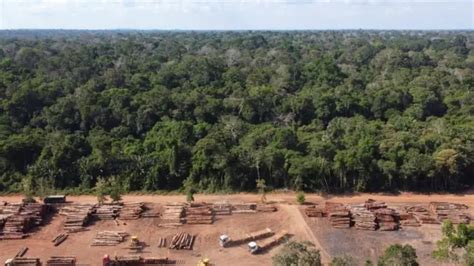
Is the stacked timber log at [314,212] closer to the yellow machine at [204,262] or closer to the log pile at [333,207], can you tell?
the log pile at [333,207]

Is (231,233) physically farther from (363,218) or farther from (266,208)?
(363,218)

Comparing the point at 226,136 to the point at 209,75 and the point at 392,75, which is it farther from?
the point at 392,75

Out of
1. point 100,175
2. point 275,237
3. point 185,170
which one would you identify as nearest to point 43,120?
point 100,175

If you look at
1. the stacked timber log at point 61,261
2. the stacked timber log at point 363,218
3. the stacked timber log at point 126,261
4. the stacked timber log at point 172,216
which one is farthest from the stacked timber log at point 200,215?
the stacked timber log at point 363,218

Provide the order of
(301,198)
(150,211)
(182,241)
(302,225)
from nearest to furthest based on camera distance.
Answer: (182,241) < (302,225) < (150,211) < (301,198)

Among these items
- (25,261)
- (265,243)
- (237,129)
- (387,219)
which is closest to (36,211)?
(25,261)

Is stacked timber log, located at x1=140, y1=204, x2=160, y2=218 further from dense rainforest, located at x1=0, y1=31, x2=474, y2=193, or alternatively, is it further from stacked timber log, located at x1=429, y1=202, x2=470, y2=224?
stacked timber log, located at x1=429, y1=202, x2=470, y2=224

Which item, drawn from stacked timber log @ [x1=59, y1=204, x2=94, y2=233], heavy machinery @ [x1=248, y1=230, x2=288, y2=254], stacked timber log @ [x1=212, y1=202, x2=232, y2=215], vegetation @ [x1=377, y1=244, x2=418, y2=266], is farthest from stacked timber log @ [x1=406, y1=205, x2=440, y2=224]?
stacked timber log @ [x1=59, y1=204, x2=94, y2=233]
